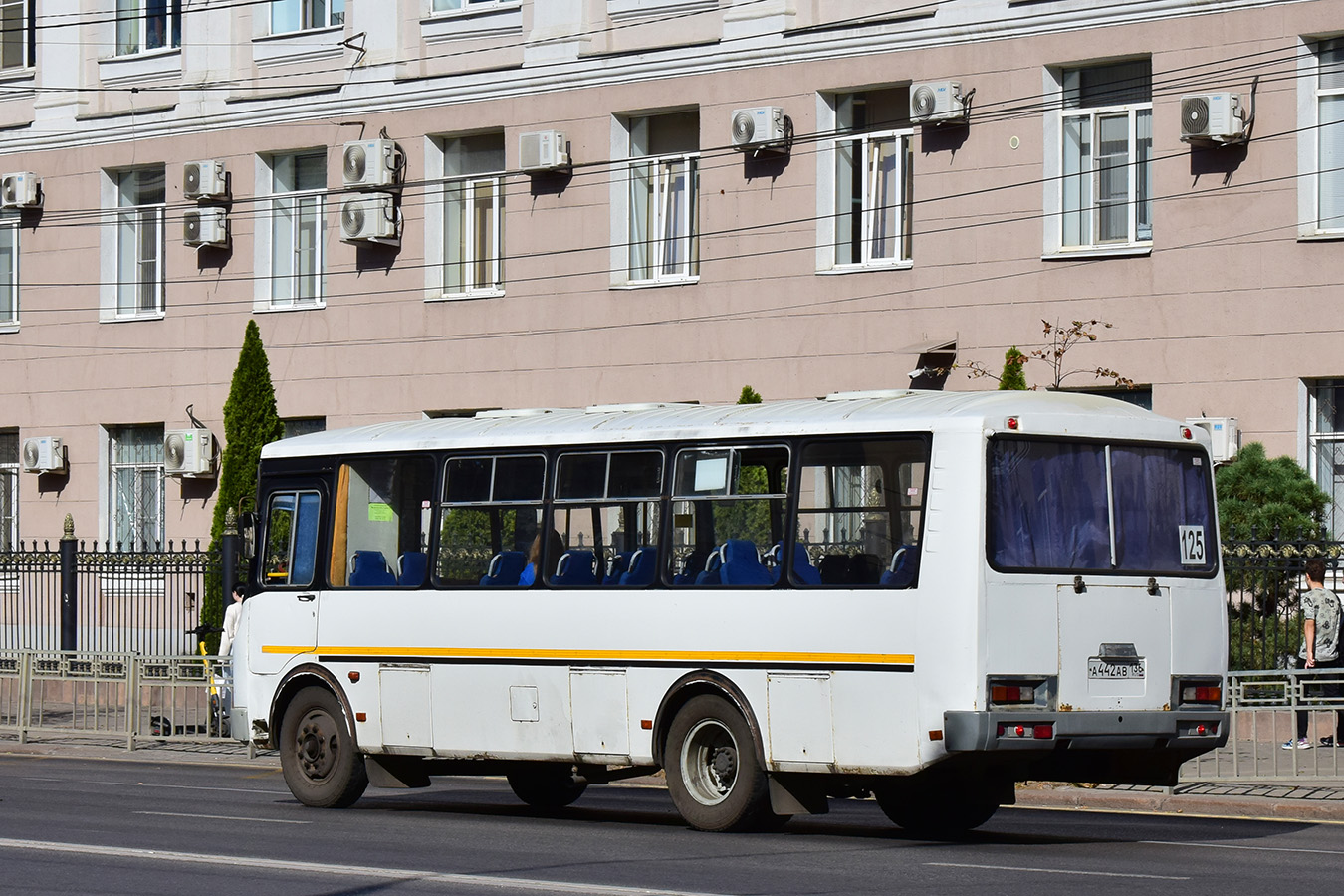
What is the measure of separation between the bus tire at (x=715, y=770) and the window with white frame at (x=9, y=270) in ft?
76.6

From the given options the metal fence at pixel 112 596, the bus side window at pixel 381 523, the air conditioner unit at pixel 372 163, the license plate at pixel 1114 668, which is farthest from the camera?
the air conditioner unit at pixel 372 163

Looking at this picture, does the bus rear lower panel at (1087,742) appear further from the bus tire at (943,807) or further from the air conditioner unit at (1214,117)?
the air conditioner unit at (1214,117)

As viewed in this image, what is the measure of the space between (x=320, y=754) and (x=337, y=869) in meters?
4.97

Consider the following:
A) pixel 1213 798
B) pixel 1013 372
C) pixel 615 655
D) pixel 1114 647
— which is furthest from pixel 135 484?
pixel 1114 647

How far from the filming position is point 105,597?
3297cm

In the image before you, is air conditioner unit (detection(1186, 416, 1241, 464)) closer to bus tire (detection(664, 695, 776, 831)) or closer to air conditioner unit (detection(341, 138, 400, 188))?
bus tire (detection(664, 695, 776, 831))

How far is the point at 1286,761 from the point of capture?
18344mm

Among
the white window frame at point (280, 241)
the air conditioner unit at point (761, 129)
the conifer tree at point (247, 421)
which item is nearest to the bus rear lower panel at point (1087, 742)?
the air conditioner unit at point (761, 129)

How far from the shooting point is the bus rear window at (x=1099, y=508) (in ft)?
45.3

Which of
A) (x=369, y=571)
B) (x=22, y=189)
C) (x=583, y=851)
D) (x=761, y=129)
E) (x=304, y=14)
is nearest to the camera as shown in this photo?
(x=583, y=851)

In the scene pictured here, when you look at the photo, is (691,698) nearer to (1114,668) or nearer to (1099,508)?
(1114,668)

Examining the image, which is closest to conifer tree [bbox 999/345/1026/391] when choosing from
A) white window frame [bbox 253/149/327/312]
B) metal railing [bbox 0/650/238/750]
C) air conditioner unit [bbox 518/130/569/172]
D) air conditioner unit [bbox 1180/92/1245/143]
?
air conditioner unit [bbox 1180/92/1245/143]

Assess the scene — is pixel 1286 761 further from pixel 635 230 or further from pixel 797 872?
pixel 635 230

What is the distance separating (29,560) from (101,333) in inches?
219
